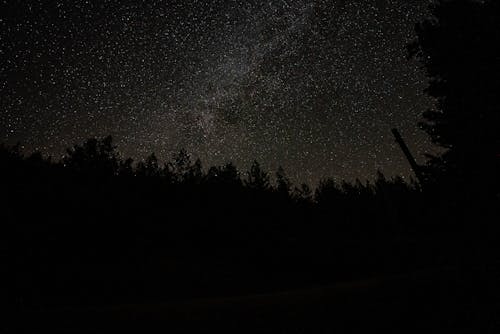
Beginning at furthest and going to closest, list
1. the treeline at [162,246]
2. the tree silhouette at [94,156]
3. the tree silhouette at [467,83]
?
the tree silhouette at [94,156] < the treeline at [162,246] < the tree silhouette at [467,83]

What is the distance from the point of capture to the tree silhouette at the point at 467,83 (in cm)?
1262

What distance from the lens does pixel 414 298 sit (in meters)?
9.51

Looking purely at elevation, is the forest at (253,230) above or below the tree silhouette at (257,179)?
below

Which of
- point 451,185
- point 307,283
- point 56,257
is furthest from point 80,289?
point 451,185

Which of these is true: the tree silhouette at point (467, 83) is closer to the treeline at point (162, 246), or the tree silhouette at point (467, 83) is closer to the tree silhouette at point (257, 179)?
the treeline at point (162, 246)

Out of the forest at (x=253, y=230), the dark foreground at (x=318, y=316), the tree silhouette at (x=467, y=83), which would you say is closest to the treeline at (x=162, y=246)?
the forest at (x=253, y=230)

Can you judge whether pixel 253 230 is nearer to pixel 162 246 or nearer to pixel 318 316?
pixel 162 246

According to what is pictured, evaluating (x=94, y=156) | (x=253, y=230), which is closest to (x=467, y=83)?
(x=253, y=230)

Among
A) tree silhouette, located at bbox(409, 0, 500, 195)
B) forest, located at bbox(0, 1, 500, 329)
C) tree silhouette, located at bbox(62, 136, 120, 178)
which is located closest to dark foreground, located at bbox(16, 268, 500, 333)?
forest, located at bbox(0, 1, 500, 329)

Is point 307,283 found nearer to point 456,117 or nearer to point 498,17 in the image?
point 456,117

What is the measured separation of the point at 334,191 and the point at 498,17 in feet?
242

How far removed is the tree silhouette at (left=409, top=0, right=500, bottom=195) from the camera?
12.6 meters

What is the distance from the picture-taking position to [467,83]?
529 inches

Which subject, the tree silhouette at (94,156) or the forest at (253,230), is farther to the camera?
the tree silhouette at (94,156)
